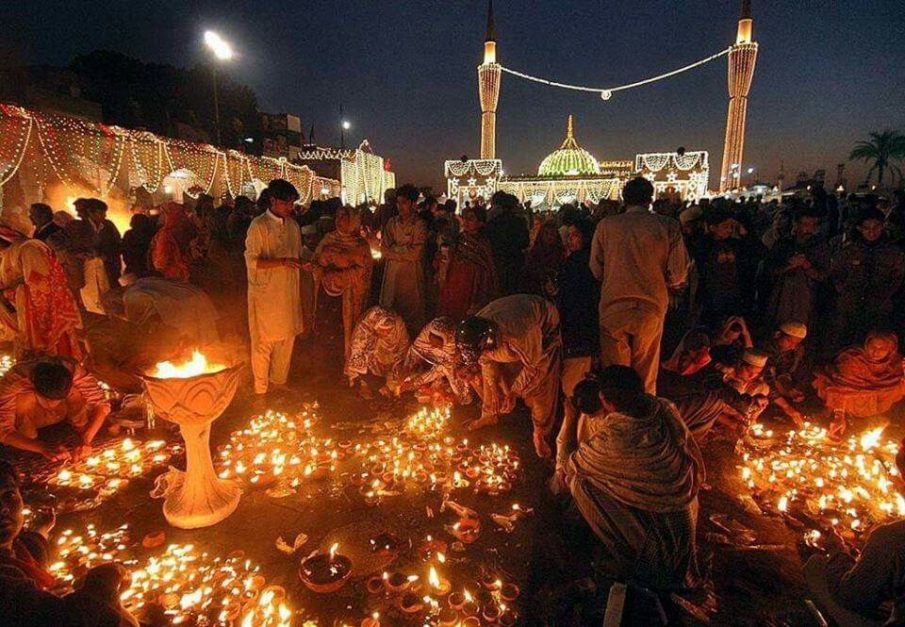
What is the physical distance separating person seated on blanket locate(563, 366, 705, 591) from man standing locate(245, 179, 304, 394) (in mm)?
3337

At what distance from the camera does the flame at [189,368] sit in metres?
3.18

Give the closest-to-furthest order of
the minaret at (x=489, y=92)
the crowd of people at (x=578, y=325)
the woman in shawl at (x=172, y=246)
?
1. the crowd of people at (x=578, y=325)
2. the woman in shawl at (x=172, y=246)
3. the minaret at (x=489, y=92)

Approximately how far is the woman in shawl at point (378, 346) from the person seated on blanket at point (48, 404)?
2.22 m

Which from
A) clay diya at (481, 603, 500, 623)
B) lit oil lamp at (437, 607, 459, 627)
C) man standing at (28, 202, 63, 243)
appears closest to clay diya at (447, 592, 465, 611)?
lit oil lamp at (437, 607, 459, 627)

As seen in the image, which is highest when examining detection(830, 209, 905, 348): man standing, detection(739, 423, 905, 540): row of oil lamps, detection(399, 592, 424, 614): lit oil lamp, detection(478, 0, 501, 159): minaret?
detection(478, 0, 501, 159): minaret

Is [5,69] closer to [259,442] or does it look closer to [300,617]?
[259,442]

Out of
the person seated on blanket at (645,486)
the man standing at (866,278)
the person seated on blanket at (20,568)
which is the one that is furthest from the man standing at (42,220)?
the man standing at (866,278)

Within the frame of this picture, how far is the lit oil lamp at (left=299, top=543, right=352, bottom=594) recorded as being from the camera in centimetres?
263

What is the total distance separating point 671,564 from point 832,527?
1.50 metres

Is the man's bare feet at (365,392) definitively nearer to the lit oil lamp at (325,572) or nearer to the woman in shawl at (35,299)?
the lit oil lamp at (325,572)

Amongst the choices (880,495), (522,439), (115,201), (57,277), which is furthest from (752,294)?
(115,201)

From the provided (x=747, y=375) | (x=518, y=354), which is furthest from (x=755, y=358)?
(x=518, y=354)

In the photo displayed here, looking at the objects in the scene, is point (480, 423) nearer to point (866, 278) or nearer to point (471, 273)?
point (471, 273)

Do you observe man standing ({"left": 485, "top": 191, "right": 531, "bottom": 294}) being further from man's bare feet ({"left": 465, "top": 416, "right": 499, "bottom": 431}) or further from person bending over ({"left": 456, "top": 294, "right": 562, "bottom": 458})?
person bending over ({"left": 456, "top": 294, "right": 562, "bottom": 458})
